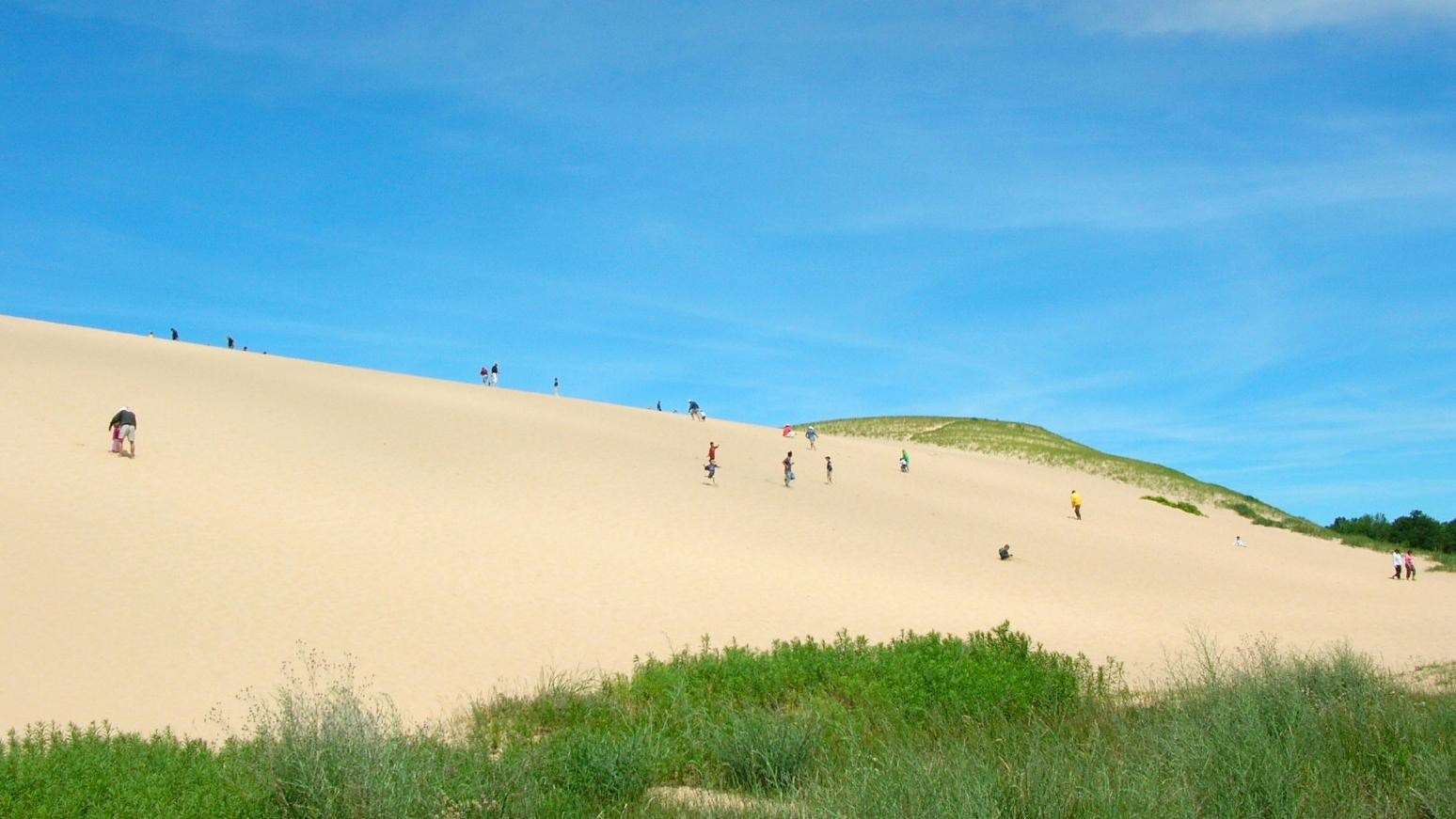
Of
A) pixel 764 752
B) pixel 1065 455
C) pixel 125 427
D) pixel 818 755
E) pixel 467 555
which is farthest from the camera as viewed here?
pixel 1065 455

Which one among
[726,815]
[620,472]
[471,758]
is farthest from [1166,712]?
→ [620,472]

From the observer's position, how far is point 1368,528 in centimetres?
6141

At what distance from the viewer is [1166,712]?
902 centimetres

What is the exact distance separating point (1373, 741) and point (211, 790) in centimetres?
809

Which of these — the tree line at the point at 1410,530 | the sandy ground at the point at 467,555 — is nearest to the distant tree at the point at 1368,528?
the tree line at the point at 1410,530

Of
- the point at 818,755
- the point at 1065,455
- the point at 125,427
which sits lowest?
the point at 818,755

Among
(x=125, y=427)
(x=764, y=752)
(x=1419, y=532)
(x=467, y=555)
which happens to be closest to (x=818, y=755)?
(x=764, y=752)

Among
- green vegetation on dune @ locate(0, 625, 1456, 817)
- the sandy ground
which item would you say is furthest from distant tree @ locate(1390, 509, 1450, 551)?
green vegetation on dune @ locate(0, 625, 1456, 817)

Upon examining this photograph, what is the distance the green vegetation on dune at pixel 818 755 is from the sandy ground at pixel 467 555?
344 cm

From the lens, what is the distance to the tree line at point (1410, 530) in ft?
183

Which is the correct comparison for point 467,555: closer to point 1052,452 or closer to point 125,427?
point 125,427

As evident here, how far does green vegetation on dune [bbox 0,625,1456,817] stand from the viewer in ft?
20.8

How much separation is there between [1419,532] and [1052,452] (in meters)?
19.9

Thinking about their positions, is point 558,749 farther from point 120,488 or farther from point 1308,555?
point 1308,555
